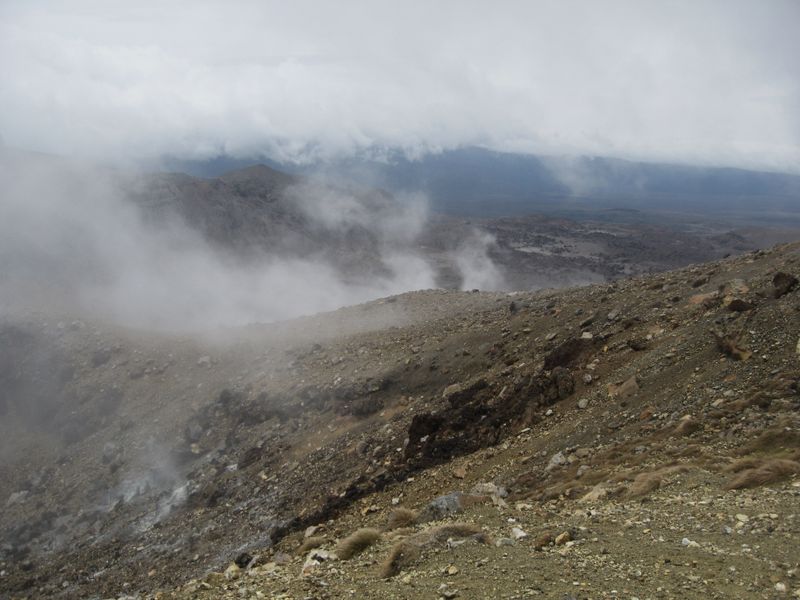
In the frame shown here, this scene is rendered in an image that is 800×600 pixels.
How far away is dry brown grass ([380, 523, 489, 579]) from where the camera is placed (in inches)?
300

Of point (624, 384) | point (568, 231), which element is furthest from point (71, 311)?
point (568, 231)

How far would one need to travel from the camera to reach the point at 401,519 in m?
10.3

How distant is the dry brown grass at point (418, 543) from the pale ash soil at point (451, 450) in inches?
5.9

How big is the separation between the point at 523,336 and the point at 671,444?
8.88 meters

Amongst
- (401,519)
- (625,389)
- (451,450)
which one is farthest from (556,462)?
(451,450)

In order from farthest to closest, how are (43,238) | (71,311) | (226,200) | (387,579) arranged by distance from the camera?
(226,200) → (43,238) → (71,311) → (387,579)

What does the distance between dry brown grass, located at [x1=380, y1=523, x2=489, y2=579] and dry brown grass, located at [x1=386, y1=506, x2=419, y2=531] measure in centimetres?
171

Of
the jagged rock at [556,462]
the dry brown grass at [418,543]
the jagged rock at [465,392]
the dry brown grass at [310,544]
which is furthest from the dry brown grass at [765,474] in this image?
the jagged rock at [465,392]

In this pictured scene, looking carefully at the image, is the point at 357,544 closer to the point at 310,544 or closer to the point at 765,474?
the point at 310,544

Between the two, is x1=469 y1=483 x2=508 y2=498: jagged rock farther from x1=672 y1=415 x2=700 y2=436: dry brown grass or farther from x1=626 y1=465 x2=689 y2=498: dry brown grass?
x1=672 y1=415 x2=700 y2=436: dry brown grass

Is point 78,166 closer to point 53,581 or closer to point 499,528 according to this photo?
point 53,581

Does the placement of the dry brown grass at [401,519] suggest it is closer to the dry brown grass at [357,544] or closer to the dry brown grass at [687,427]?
the dry brown grass at [357,544]

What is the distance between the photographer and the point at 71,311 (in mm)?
34688

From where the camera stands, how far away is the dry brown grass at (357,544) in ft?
28.8
